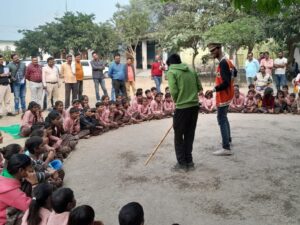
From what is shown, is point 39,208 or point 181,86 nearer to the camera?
point 39,208

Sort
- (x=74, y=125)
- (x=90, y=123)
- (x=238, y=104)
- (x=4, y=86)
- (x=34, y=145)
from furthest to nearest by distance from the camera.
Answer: (x=238, y=104) < (x=4, y=86) < (x=90, y=123) < (x=74, y=125) < (x=34, y=145)

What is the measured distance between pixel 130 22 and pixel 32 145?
2534 centimetres

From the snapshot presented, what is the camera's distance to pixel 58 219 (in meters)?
3.11

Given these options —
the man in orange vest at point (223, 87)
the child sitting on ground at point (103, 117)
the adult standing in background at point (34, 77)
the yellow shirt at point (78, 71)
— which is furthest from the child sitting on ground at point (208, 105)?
the adult standing in background at point (34, 77)

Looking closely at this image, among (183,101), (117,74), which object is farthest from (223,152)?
(117,74)

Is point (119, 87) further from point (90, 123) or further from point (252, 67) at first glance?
point (252, 67)

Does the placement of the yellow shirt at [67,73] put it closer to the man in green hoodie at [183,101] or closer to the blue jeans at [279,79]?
the man in green hoodie at [183,101]

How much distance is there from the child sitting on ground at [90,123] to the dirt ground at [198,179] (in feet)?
0.91

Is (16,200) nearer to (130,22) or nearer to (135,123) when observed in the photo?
(135,123)

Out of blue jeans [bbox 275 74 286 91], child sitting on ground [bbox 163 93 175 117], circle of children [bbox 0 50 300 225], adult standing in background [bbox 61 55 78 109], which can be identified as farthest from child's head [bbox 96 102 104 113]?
blue jeans [bbox 275 74 286 91]

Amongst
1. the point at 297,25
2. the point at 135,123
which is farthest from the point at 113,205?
the point at 297,25

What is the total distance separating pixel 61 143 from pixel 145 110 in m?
3.60

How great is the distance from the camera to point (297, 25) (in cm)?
1590

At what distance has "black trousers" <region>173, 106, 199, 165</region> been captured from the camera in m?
5.40
